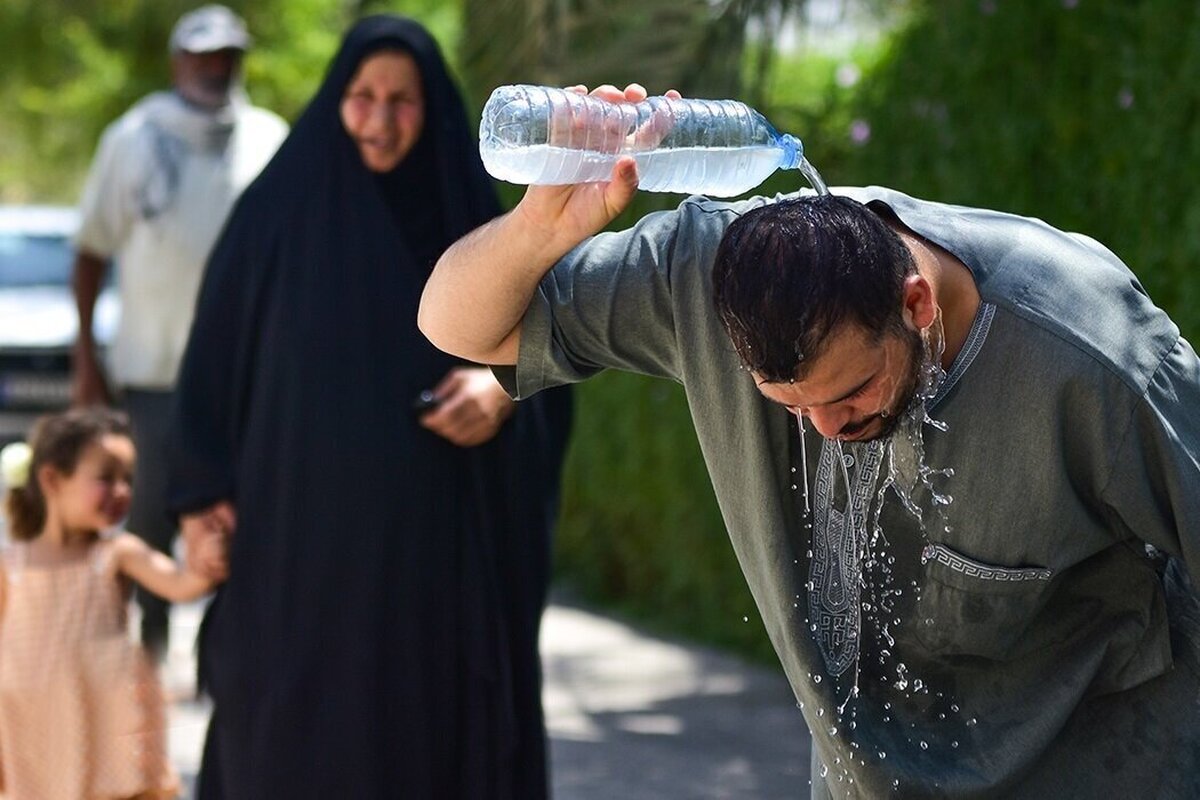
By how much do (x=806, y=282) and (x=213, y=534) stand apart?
2126 mm

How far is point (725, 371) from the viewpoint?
2.38 m

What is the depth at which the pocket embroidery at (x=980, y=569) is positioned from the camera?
2.27 metres

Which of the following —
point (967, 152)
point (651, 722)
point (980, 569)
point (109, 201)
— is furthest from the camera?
point (651, 722)

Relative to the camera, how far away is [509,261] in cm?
227

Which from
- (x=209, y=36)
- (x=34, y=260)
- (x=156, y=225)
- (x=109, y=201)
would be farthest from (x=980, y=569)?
(x=34, y=260)

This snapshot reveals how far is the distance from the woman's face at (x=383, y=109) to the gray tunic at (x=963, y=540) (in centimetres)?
151

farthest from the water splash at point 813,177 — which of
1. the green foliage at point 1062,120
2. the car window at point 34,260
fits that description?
the car window at point 34,260

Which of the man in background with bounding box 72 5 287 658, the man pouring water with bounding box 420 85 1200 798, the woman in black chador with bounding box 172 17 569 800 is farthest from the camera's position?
the man in background with bounding box 72 5 287 658

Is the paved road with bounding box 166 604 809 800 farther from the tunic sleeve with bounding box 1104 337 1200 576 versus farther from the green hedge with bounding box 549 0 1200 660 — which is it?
the tunic sleeve with bounding box 1104 337 1200 576

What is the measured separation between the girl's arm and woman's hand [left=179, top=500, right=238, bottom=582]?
28 cm

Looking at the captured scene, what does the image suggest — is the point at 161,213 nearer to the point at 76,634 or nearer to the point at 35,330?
the point at 76,634

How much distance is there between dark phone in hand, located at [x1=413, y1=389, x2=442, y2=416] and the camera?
12.2 feet

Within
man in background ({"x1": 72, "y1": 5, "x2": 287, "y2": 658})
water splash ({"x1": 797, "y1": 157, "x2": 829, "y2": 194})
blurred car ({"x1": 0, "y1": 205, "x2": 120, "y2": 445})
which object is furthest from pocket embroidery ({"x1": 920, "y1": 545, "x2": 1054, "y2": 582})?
blurred car ({"x1": 0, "y1": 205, "x2": 120, "y2": 445})

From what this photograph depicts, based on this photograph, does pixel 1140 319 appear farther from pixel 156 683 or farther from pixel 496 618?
pixel 156 683
